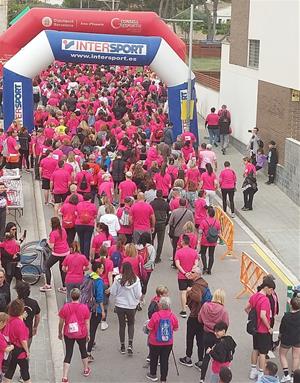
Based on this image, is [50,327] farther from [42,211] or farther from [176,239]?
[42,211]

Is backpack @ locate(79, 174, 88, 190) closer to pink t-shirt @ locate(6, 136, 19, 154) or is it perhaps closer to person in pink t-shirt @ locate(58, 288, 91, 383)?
pink t-shirt @ locate(6, 136, 19, 154)

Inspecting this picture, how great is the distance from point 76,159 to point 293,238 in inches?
206

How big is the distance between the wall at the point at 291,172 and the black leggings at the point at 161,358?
1066 cm

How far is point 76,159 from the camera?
1703 cm

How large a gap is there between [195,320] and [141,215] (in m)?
3.72

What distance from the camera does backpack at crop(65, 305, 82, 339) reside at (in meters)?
9.38

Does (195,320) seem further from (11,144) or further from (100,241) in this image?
(11,144)

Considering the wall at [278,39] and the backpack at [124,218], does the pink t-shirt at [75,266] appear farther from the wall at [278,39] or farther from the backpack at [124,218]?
the wall at [278,39]

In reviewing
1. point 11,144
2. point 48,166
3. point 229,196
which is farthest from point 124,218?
point 11,144

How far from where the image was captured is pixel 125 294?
405 inches

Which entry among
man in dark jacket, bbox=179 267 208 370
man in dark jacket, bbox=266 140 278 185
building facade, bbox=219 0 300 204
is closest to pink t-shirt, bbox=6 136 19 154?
man in dark jacket, bbox=266 140 278 185

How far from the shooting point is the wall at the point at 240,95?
25.1m

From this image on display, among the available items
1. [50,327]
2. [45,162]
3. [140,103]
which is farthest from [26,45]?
[50,327]

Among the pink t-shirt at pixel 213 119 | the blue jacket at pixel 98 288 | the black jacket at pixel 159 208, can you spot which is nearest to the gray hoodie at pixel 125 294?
the blue jacket at pixel 98 288
